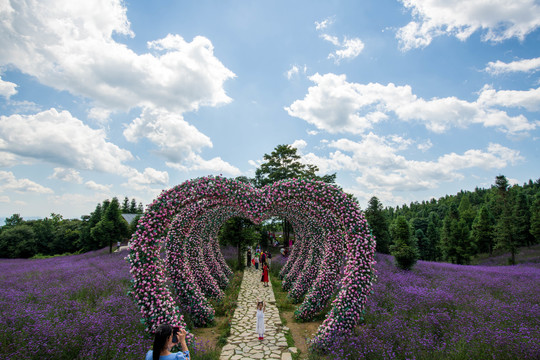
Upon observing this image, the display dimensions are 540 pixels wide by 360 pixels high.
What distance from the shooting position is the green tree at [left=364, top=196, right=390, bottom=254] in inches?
870

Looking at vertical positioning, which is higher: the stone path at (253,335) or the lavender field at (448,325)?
the lavender field at (448,325)

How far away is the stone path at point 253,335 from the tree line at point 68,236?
72.8 feet

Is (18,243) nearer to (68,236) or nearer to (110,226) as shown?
(68,236)

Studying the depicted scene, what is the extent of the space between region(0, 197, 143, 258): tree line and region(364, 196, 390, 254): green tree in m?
24.3

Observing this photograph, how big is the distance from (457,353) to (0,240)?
4023 cm

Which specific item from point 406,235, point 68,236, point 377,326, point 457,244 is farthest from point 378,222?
point 68,236

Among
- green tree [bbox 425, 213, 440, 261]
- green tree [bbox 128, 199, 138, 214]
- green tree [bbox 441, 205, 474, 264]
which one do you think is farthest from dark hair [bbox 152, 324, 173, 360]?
green tree [bbox 128, 199, 138, 214]

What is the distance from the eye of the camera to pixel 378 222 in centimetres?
2214

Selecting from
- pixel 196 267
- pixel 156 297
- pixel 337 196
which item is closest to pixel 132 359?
pixel 156 297

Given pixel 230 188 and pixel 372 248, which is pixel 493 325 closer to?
pixel 372 248

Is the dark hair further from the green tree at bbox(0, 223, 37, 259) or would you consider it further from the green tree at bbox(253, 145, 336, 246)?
the green tree at bbox(0, 223, 37, 259)

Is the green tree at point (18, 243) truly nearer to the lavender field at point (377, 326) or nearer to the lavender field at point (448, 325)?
the lavender field at point (377, 326)

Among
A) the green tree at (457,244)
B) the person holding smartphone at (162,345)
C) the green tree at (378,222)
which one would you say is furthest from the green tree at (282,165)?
the person holding smartphone at (162,345)

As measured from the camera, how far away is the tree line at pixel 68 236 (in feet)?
90.1
